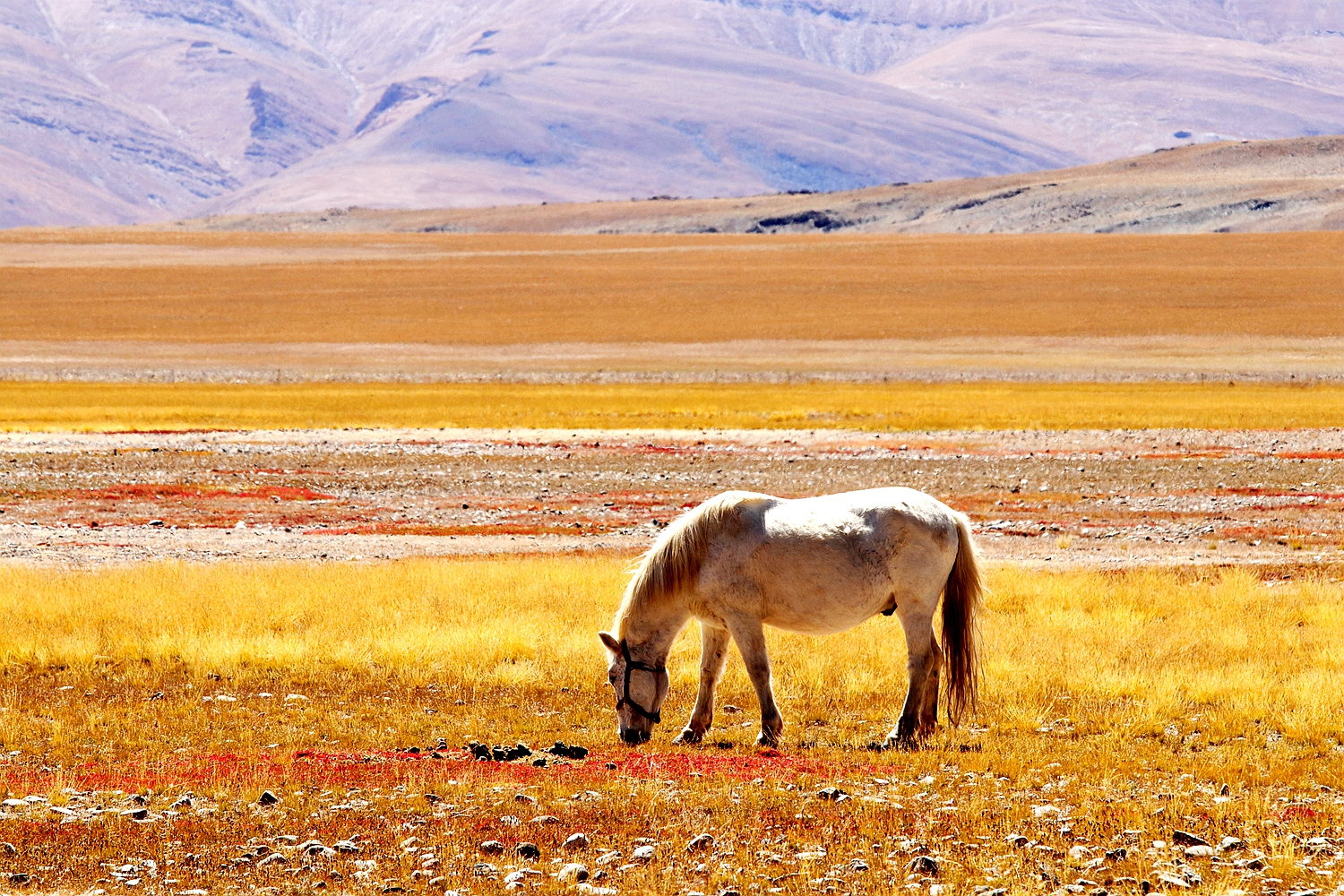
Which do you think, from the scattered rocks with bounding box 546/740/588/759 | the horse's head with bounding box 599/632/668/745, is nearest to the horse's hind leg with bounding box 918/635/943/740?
the horse's head with bounding box 599/632/668/745

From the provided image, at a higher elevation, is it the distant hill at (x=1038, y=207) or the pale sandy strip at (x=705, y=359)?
the distant hill at (x=1038, y=207)

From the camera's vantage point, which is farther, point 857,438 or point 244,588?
point 857,438

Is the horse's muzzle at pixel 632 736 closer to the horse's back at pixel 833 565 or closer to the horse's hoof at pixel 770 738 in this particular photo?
the horse's hoof at pixel 770 738

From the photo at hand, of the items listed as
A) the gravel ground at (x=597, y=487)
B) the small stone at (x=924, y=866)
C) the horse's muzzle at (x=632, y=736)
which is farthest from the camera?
the gravel ground at (x=597, y=487)

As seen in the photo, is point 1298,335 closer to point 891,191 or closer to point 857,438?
point 857,438

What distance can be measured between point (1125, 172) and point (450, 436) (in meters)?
134

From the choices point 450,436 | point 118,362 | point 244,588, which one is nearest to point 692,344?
point 118,362

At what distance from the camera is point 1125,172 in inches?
6068

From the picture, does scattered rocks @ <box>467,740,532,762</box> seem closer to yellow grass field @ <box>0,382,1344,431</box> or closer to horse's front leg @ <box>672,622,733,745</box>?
horse's front leg @ <box>672,622,733,745</box>

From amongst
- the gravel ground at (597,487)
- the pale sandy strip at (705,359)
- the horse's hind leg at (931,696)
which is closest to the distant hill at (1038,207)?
the pale sandy strip at (705,359)

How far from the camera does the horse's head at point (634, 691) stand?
9359 mm

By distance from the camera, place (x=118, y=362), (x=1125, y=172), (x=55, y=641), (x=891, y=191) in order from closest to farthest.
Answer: (x=55, y=641) → (x=118, y=362) → (x=1125, y=172) → (x=891, y=191)

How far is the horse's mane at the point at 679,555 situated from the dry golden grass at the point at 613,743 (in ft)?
3.22

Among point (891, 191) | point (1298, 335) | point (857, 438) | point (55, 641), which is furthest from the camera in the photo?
point (891, 191)
